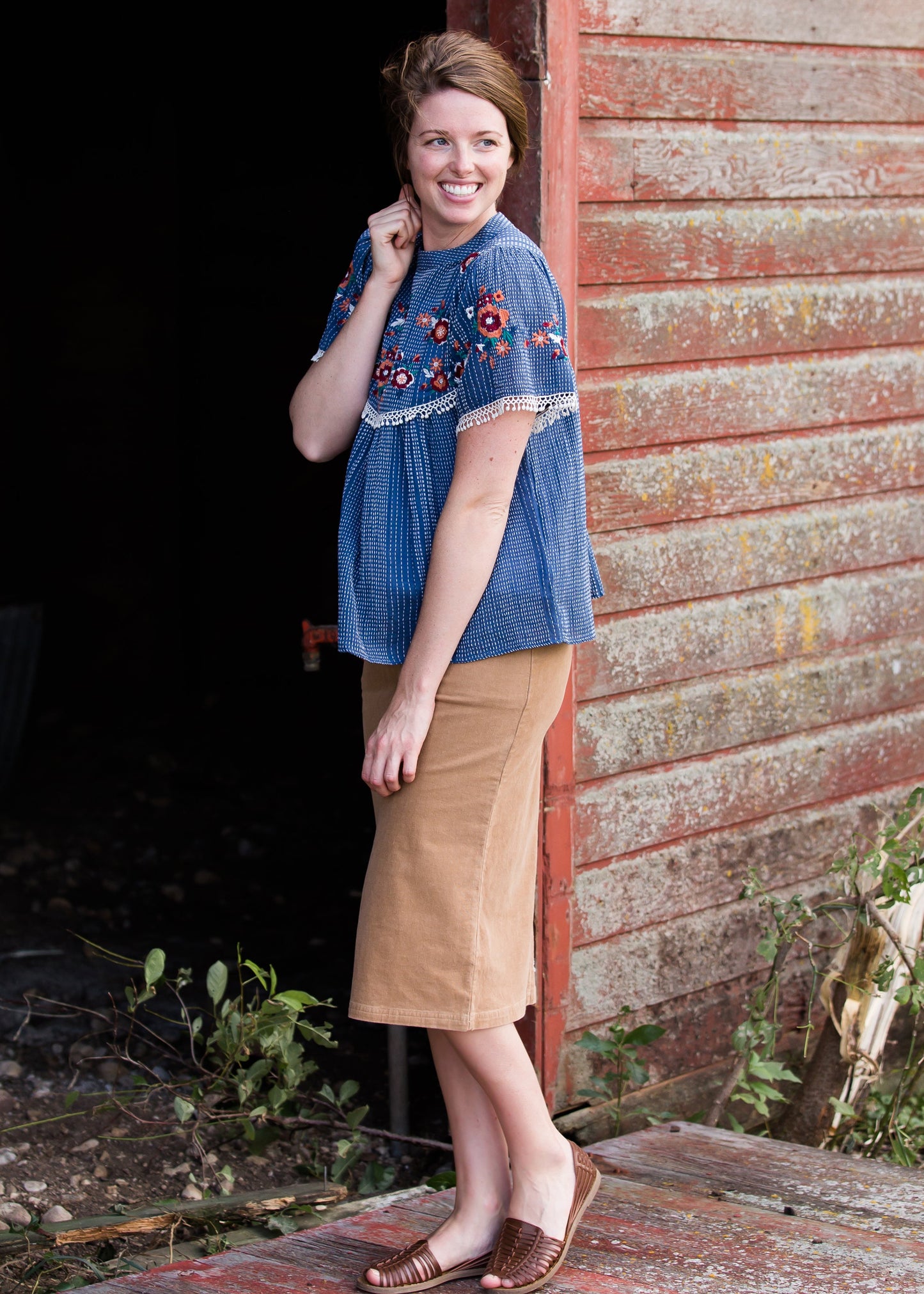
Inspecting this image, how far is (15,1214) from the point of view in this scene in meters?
3.07

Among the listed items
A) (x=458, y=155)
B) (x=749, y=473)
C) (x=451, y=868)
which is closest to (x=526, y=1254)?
(x=451, y=868)

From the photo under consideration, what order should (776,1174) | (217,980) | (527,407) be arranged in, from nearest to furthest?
(527,407) < (776,1174) < (217,980)

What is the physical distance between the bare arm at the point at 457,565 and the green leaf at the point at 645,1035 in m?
1.39

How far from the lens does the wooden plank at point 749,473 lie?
3.23 meters

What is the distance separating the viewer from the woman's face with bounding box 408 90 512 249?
2.15 meters

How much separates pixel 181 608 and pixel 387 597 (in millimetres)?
6043

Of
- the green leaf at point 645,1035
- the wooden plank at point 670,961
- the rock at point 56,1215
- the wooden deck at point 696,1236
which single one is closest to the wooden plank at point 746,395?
the wooden plank at point 670,961

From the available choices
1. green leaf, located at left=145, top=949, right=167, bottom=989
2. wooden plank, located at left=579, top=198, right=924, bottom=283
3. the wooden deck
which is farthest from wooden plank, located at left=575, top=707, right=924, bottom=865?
wooden plank, located at left=579, top=198, right=924, bottom=283

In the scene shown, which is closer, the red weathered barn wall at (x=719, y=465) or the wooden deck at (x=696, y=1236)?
the wooden deck at (x=696, y=1236)

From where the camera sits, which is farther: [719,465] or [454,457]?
[719,465]

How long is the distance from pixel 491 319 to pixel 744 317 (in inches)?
57.2

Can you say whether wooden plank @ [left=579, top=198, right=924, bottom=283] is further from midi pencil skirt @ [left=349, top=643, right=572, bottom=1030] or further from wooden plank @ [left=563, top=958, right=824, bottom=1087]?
wooden plank @ [left=563, top=958, right=824, bottom=1087]

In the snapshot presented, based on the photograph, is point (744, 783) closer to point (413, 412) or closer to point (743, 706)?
point (743, 706)

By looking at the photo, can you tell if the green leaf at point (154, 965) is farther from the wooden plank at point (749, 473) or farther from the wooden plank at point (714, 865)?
the wooden plank at point (749, 473)
